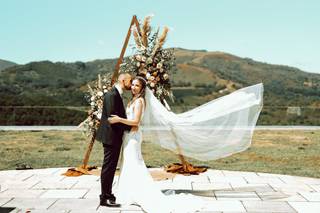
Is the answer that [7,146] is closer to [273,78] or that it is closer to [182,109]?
[182,109]

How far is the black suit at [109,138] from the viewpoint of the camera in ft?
20.2

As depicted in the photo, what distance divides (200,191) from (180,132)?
1.04m

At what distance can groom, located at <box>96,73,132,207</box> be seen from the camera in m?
6.15

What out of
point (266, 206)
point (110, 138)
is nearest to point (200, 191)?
point (266, 206)

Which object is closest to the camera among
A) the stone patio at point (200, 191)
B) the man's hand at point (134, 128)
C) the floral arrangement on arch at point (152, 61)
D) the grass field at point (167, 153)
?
the stone patio at point (200, 191)

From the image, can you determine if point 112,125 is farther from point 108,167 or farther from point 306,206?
point 306,206

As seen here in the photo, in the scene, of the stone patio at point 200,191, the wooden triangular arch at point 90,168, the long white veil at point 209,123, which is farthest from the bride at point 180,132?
the wooden triangular arch at point 90,168

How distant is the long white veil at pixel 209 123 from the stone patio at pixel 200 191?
0.72 metres

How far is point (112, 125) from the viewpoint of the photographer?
620cm

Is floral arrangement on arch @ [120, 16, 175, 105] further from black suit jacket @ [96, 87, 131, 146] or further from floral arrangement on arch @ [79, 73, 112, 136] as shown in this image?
black suit jacket @ [96, 87, 131, 146]

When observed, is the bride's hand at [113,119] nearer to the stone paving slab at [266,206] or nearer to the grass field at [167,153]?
the stone paving slab at [266,206]

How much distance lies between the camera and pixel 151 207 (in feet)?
19.6

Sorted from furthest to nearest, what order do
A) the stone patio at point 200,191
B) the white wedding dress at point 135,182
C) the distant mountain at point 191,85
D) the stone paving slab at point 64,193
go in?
the distant mountain at point 191,85, the stone paving slab at point 64,193, the white wedding dress at point 135,182, the stone patio at point 200,191

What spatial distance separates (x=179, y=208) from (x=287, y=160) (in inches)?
252
